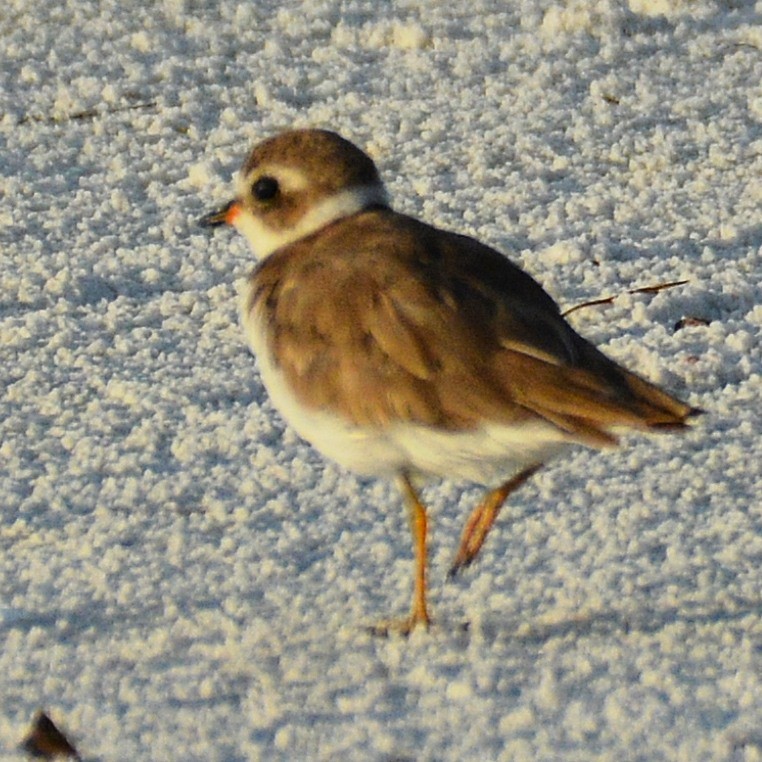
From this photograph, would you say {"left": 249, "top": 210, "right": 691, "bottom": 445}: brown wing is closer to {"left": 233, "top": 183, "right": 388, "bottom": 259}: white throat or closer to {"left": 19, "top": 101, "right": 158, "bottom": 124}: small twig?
{"left": 233, "top": 183, "right": 388, "bottom": 259}: white throat

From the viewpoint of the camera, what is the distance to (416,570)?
429cm

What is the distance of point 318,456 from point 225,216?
2.21ft

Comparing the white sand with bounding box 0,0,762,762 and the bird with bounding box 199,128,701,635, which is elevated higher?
the bird with bounding box 199,128,701,635

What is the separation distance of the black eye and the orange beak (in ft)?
0.44

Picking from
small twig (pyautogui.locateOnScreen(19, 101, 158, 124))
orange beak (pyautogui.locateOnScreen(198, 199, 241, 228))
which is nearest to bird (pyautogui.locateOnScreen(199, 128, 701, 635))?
orange beak (pyautogui.locateOnScreen(198, 199, 241, 228))

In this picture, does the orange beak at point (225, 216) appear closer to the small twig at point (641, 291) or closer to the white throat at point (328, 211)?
the white throat at point (328, 211)

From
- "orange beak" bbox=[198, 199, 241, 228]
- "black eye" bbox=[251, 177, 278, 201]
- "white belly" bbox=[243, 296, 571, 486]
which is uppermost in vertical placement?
"black eye" bbox=[251, 177, 278, 201]

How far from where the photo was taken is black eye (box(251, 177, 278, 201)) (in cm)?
482

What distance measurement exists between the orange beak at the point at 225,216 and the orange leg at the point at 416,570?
1080 mm

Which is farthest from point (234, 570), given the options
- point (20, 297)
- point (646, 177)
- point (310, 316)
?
point (646, 177)

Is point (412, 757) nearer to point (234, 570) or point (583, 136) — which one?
point (234, 570)

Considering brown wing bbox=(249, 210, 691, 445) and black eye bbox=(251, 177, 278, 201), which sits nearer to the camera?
brown wing bbox=(249, 210, 691, 445)

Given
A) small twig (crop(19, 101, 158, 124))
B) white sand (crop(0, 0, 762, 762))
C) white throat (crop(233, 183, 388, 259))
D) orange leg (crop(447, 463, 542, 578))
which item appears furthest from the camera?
small twig (crop(19, 101, 158, 124))

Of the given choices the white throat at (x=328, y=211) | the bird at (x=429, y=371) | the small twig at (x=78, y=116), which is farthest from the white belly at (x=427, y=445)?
the small twig at (x=78, y=116)
